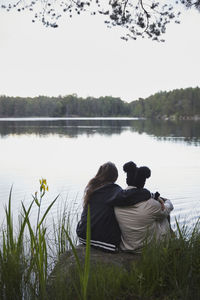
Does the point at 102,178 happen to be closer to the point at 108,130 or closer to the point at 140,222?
the point at 140,222

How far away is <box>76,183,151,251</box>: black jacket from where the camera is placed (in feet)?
12.1

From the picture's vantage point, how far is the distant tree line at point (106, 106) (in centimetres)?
12562

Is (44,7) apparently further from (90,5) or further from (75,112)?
(75,112)

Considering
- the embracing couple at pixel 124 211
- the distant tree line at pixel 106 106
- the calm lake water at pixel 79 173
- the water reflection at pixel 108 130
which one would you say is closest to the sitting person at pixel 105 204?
the embracing couple at pixel 124 211

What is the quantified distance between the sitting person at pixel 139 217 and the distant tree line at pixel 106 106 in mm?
122083

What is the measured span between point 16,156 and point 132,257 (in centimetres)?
1639

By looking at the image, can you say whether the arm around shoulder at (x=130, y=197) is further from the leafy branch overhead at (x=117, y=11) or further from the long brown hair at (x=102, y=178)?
the leafy branch overhead at (x=117, y=11)

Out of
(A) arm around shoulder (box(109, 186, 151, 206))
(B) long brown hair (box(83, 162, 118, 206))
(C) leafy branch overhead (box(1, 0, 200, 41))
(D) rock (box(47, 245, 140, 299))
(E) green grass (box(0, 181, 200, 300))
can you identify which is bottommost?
(D) rock (box(47, 245, 140, 299))

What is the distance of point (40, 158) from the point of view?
18.8m

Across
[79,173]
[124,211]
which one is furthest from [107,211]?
[79,173]

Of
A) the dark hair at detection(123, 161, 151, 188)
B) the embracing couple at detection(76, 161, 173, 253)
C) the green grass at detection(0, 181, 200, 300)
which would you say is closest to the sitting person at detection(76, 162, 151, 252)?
the embracing couple at detection(76, 161, 173, 253)

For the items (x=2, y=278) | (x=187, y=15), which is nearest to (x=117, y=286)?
(x=2, y=278)

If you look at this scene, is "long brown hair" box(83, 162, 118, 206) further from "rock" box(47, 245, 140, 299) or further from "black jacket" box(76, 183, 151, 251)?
"rock" box(47, 245, 140, 299)

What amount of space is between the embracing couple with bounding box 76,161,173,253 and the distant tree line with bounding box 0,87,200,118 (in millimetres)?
122121
